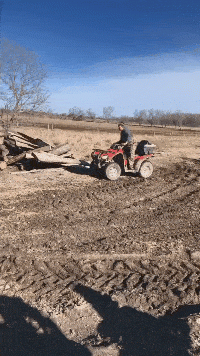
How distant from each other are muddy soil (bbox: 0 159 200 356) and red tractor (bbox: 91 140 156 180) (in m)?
1.29

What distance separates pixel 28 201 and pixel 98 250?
3.60 meters

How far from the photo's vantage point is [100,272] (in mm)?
4754

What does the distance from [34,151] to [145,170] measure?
452 centimetres

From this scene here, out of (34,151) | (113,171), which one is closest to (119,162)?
(113,171)

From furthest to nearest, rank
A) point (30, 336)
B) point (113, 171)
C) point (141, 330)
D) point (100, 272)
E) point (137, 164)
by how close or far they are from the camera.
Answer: point (137, 164)
point (113, 171)
point (100, 272)
point (141, 330)
point (30, 336)

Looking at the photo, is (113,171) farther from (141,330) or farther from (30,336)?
(30,336)

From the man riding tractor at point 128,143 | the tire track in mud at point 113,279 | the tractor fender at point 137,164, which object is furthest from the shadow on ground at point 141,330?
the tractor fender at point 137,164

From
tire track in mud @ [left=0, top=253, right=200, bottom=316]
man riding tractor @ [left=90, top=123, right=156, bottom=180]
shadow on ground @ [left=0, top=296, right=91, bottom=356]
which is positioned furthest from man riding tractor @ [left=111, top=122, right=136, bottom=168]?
shadow on ground @ [left=0, top=296, right=91, bottom=356]

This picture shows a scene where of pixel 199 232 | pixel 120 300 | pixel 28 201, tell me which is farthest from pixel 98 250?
pixel 28 201

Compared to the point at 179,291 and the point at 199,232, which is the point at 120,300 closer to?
the point at 179,291

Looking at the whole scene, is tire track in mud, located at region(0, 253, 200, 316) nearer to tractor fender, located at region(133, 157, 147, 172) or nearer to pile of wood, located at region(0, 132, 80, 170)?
tractor fender, located at region(133, 157, 147, 172)

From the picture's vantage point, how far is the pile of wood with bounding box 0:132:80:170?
11883 millimetres

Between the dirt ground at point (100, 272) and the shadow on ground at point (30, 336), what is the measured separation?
0.4 inches

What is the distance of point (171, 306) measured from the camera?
3988 millimetres
